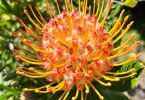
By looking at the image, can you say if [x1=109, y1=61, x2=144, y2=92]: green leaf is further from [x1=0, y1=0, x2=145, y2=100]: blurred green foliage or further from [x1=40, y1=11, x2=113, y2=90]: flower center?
[x1=0, y1=0, x2=145, y2=100]: blurred green foliage

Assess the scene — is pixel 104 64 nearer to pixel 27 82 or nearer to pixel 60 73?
pixel 60 73

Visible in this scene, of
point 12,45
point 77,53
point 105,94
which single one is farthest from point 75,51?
point 12,45

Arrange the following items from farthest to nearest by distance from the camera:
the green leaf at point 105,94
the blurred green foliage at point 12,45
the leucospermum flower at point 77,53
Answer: the blurred green foliage at point 12,45 → the green leaf at point 105,94 → the leucospermum flower at point 77,53

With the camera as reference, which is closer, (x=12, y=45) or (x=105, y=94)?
(x=105, y=94)

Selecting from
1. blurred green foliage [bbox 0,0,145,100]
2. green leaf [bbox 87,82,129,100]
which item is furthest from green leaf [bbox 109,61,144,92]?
blurred green foliage [bbox 0,0,145,100]

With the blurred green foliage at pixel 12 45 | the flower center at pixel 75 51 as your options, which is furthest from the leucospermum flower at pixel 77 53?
the blurred green foliage at pixel 12 45

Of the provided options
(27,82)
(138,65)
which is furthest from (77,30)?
(27,82)

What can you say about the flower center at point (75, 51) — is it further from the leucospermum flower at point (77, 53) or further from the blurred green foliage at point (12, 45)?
the blurred green foliage at point (12, 45)

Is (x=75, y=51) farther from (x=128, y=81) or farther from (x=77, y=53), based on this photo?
(x=128, y=81)

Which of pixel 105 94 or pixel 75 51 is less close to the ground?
pixel 75 51
